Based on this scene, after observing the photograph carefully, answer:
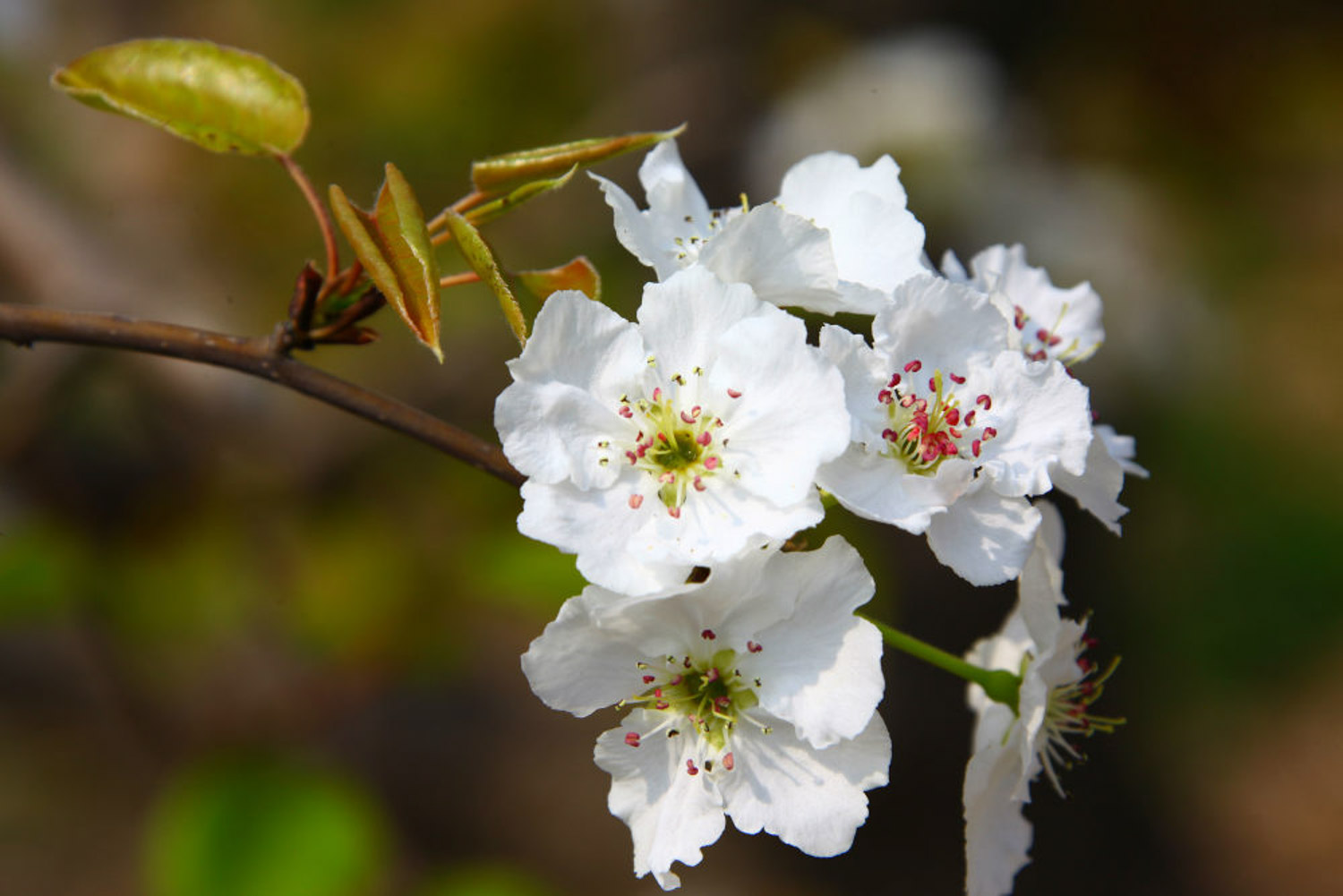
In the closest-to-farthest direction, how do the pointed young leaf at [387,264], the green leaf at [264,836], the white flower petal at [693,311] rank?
1. the pointed young leaf at [387,264]
2. the white flower petal at [693,311]
3. the green leaf at [264,836]

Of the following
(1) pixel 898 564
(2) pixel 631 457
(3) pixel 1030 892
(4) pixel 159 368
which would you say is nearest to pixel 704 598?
(2) pixel 631 457

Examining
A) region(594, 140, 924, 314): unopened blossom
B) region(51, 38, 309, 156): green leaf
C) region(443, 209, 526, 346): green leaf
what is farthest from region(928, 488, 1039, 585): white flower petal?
region(51, 38, 309, 156): green leaf

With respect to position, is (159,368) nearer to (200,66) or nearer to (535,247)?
(200,66)

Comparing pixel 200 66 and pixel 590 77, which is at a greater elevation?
pixel 200 66

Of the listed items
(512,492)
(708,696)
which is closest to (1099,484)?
(708,696)

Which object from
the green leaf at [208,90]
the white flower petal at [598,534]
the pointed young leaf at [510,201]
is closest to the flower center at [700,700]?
the white flower petal at [598,534]

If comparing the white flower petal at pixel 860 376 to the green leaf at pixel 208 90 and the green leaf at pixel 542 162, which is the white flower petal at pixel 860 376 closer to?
the green leaf at pixel 542 162

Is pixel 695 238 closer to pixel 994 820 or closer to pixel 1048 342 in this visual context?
pixel 1048 342
